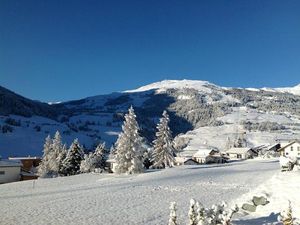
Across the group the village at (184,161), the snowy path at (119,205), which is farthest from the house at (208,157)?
the snowy path at (119,205)

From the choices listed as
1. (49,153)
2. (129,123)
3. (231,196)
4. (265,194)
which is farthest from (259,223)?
(49,153)

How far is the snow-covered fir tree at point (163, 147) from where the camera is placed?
83688 millimetres

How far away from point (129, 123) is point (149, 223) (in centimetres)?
4393

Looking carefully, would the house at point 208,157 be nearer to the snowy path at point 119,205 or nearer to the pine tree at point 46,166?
the pine tree at point 46,166

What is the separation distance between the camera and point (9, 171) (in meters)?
84.5

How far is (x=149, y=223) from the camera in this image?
84.8 feet

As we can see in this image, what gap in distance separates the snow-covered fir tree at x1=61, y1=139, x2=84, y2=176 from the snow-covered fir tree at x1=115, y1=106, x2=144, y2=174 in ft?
75.2

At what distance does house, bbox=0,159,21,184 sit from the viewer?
3282 inches

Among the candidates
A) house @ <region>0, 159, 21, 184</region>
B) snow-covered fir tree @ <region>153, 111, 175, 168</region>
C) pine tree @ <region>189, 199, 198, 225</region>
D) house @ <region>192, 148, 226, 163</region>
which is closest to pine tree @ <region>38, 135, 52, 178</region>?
house @ <region>0, 159, 21, 184</region>

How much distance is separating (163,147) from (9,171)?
32826 millimetres

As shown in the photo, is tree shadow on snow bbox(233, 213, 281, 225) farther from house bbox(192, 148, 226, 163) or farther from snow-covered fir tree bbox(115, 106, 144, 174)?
house bbox(192, 148, 226, 163)

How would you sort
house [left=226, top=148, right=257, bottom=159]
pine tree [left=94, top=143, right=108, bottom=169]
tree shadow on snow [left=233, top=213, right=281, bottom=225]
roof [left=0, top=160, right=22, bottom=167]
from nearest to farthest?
tree shadow on snow [left=233, top=213, right=281, bottom=225]
roof [left=0, top=160, right=22, bottom=167]
pine tree [left=94, top=143, right=108, bottom=169]
house [left=226, top=148, right=257, bottom=159]

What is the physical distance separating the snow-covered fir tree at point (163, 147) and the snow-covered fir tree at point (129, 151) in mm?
15083

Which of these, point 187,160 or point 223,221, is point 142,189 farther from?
point 187,160
